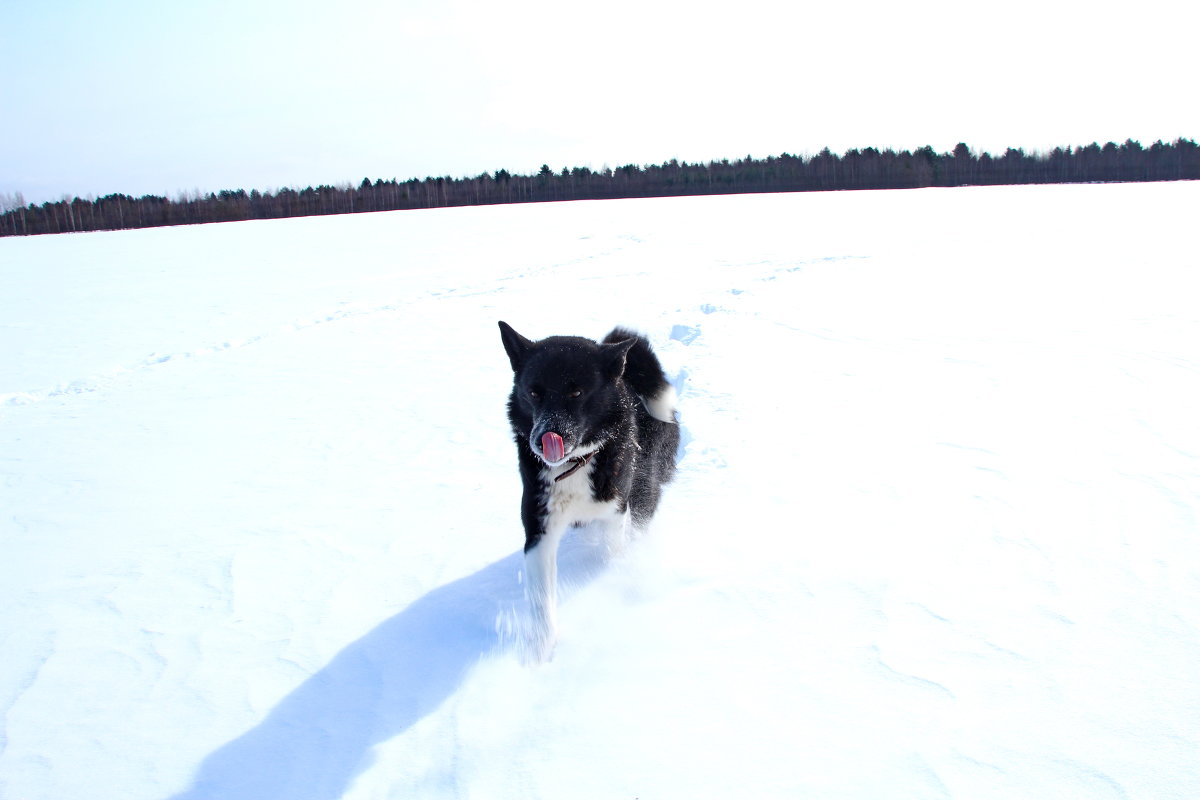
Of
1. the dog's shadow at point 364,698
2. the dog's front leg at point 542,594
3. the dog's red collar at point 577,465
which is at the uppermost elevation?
the dog's red collar at point 577,465

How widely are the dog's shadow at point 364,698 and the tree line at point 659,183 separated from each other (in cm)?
5196

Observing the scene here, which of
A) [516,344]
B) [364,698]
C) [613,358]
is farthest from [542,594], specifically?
[516,344]

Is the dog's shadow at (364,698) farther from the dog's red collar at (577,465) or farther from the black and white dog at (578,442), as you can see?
the dog's red collar at (577,465)

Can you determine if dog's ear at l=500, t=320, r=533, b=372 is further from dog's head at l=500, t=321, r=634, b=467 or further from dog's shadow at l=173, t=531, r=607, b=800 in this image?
dog's shadow at l=173, t=531, r=607, b=800

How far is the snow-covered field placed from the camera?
2.34 m

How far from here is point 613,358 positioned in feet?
12.3

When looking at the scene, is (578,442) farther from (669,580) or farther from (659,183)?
(659,183)

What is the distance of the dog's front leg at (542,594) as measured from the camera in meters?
2.97

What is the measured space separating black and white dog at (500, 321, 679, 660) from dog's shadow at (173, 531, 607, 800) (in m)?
0.30

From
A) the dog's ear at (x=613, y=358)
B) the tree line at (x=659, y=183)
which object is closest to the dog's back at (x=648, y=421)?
the dog's ear at (x=613, y=358)

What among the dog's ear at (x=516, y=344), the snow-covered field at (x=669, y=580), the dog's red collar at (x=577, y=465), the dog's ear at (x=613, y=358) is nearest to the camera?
the snow-covered field at (x=669, y=580)

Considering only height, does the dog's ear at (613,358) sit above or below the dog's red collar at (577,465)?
above

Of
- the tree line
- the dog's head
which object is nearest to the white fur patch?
the dog's head

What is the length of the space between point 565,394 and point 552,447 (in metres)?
0.43
